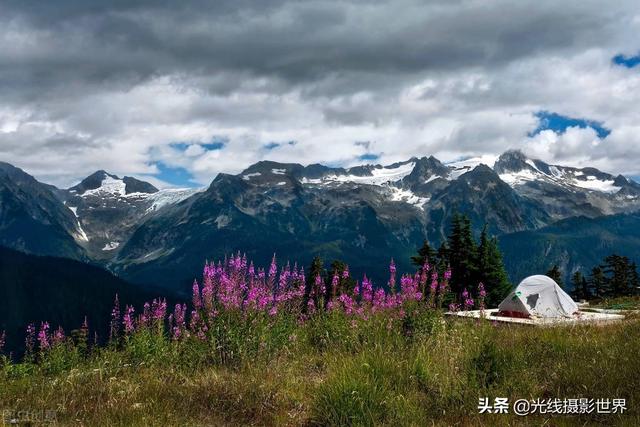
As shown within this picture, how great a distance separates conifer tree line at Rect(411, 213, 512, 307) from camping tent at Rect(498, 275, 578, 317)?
2629cm

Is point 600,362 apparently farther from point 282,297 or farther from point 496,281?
point 496,281

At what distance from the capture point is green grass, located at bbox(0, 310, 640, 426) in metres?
6.88

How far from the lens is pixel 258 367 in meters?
9.24

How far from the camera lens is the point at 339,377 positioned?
24.0 ft

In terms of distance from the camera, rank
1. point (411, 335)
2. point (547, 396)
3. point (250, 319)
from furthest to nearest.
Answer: point (411, 335)
point (250, 319)
point (547, 396)

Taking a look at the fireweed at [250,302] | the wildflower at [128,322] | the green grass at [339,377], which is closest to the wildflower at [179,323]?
the fireweed at [250,302]

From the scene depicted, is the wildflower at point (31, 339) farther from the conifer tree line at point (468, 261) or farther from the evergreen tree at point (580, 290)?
the evergreen tree at point (580, 290)

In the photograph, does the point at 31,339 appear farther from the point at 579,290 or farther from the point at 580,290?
the point at 580,290

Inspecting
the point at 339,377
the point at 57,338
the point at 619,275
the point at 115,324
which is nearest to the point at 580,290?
the point at 619,275

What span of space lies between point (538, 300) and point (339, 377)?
87.0ft

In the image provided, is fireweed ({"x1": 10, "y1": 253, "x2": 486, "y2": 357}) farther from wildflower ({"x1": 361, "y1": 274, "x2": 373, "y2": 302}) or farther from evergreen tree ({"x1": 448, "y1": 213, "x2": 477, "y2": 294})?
evergreen tree ({"x1": 448, "y1": 213, "x2": 477, "y2": 294})

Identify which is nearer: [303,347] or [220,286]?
[220,286]

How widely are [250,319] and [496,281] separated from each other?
57.3 m

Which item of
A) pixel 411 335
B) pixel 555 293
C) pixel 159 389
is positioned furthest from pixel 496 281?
pixel 159 389
